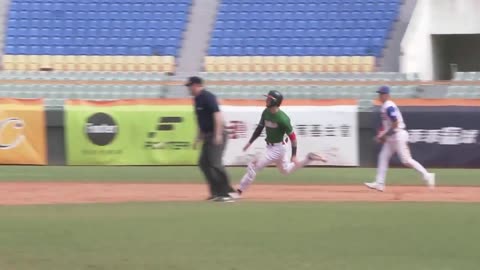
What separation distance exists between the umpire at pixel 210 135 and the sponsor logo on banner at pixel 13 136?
9531 mm

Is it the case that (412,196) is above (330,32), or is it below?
below

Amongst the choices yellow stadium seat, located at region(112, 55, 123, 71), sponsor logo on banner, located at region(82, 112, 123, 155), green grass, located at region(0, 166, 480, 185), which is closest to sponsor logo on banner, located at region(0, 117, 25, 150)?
green grass, located at region(0, 166, 480, 185)

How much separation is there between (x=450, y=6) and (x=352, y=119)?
8972 millimetres

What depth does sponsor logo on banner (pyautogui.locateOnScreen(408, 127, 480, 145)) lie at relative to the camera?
19.5 metres

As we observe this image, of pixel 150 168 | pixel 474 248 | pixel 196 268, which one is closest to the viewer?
pixel 196 268

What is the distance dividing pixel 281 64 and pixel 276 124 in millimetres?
14418

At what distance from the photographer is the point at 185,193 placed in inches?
566

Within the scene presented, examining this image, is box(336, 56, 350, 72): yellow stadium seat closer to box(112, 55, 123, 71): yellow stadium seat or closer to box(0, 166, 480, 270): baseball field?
box(112, 55, 123, 71): yellow stadium seat

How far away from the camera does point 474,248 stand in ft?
27.0

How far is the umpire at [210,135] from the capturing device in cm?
1221

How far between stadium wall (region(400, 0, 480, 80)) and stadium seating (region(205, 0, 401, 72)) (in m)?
1.15

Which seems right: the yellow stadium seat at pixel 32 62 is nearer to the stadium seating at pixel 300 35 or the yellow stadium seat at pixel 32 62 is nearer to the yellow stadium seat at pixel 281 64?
the stadium seating at pixel 300 35

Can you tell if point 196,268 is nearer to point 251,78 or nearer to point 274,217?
point 274,217

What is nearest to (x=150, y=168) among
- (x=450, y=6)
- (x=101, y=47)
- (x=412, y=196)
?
(x=412, y=196)
